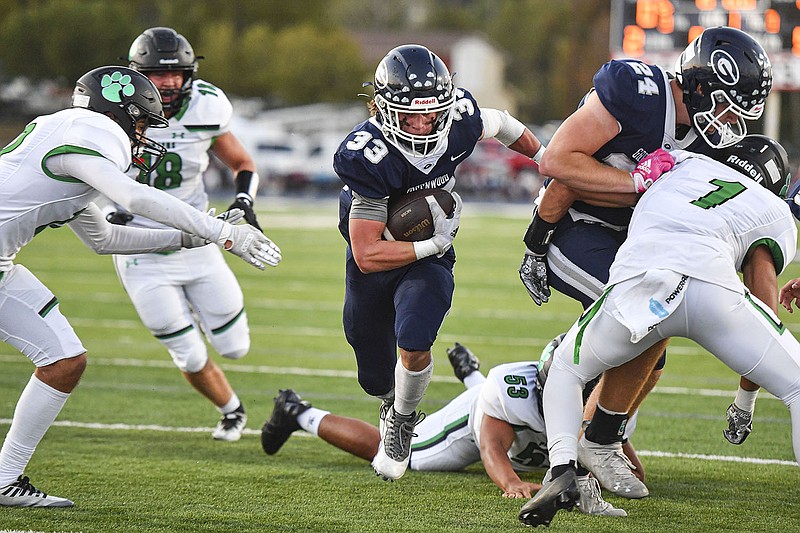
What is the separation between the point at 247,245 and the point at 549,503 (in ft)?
4.47

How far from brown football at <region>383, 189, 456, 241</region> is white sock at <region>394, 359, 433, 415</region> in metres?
0.48

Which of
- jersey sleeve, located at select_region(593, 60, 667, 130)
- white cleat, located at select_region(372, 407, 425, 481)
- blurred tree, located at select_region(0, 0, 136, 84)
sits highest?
jersey sleeve, located at select_region(593, 60, 667, 130)

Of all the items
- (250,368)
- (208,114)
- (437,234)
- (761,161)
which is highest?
(761,161)

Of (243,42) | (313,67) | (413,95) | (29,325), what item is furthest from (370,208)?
(313,67)

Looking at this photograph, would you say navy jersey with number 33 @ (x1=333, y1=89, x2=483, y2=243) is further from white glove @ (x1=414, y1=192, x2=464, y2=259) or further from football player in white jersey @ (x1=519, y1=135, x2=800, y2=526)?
football player in white jersey @ (x1=519, y1=135, x2=800, y2=526)

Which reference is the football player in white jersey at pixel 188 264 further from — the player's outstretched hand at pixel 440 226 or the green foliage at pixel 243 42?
the green foliage at pixel 243 42

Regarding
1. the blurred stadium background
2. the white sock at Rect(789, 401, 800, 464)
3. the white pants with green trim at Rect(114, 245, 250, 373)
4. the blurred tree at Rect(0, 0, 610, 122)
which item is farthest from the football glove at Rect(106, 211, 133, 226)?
the blurred tree at Rect(0, 0, 610, 122)

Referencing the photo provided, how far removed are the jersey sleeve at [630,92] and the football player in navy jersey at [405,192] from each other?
549 mm

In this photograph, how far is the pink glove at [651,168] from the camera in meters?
3.84

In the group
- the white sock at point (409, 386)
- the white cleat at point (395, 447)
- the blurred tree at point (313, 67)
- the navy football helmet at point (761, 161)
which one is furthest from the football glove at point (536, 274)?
the blurred tree at point (313, 67)

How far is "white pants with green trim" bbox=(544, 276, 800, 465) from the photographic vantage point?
134 inches

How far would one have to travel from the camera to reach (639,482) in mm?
4301

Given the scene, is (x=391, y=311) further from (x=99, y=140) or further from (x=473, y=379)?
(x=99, y=140)

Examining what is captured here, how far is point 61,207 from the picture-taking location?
4.07 meters
